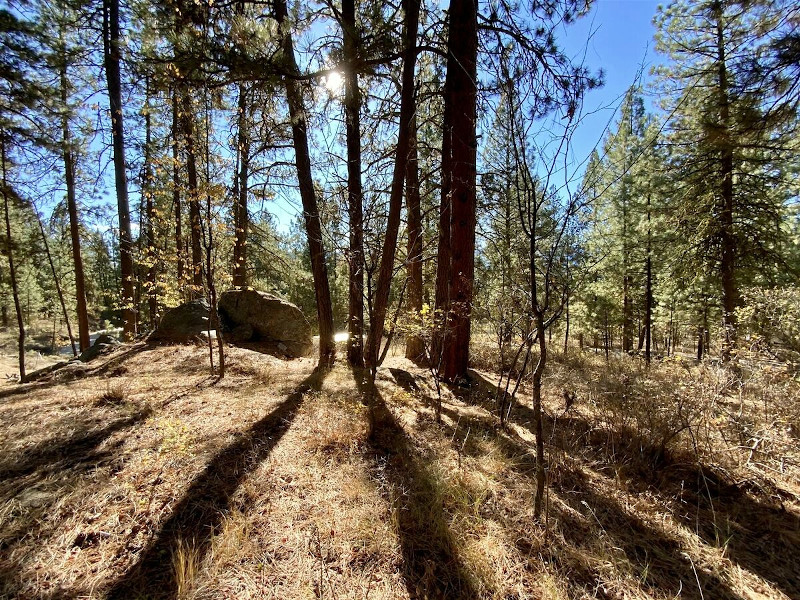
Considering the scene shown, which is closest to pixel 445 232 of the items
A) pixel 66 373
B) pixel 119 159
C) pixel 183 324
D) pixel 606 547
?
pixel 606 547

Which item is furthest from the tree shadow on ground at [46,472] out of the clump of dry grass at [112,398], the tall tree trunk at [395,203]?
the tall tree trunk at [395,203]

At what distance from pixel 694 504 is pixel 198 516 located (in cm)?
357

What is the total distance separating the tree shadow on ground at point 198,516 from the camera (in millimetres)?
1664

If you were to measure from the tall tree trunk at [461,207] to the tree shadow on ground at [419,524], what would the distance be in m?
1.89

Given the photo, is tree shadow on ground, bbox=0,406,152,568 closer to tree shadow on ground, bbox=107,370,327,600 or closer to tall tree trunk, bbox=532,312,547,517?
tree shadow on ground, bbox=107,370,327,600

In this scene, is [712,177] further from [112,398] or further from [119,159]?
[119,159]

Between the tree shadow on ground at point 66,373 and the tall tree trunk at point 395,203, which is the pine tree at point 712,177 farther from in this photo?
the tree shadow on ground at point 66,373

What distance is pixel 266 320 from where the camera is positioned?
7.99 metres

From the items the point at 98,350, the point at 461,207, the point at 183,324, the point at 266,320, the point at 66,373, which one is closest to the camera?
the point at 461,207

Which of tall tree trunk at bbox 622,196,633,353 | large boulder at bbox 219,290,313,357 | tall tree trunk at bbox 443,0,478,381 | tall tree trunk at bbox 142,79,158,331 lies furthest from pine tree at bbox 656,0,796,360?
tall tree trunk at bbox 142,79,158,331

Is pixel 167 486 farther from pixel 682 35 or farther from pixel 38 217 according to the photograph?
pixel 682 35

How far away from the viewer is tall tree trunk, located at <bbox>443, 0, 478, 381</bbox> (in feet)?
14.7

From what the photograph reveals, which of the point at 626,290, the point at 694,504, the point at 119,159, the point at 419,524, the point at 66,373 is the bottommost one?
the point at 694,504

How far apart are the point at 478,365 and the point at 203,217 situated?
5.40 m
